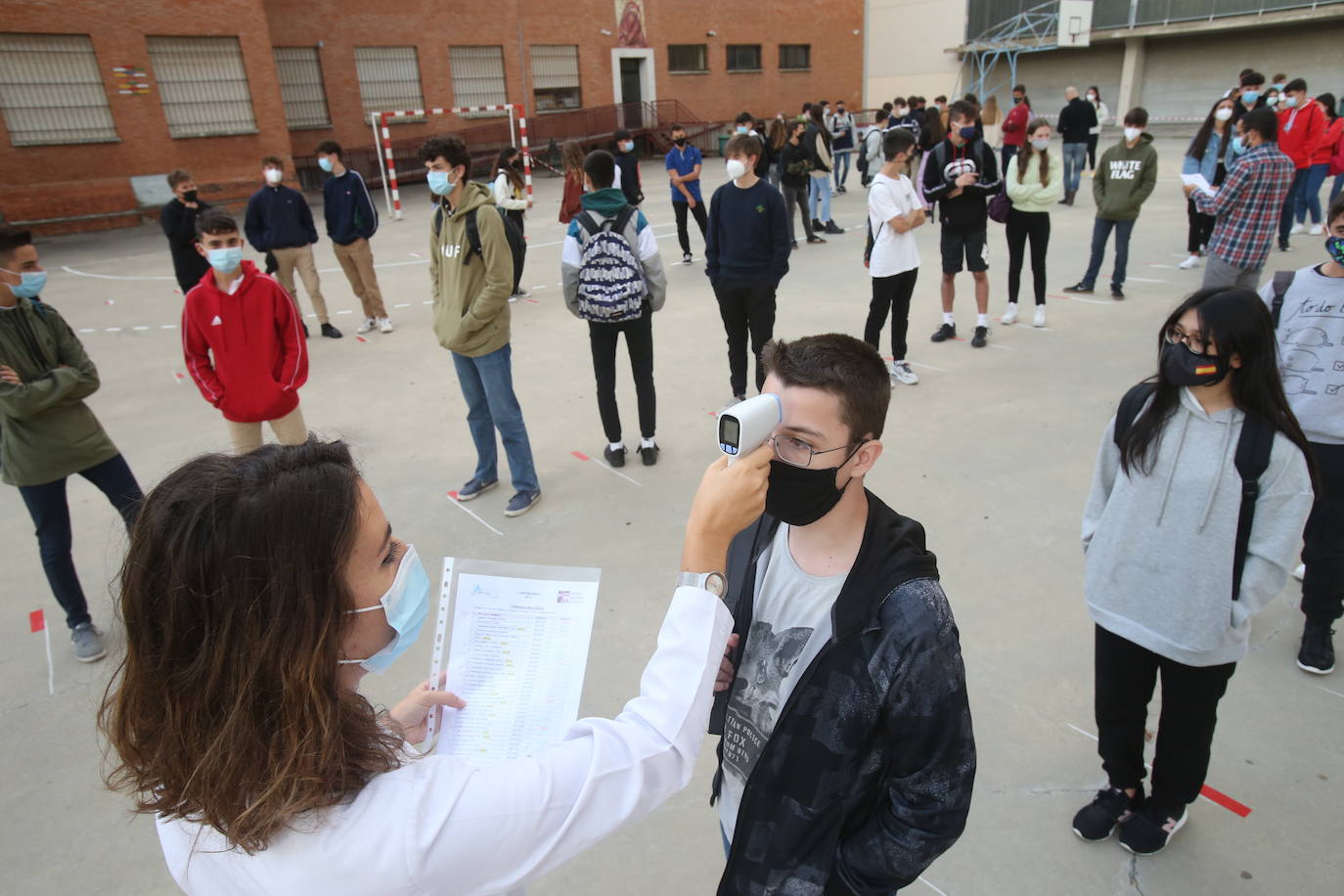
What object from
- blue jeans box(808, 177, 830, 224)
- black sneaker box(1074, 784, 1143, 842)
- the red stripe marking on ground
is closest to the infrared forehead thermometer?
black sneaker box(1074, 784, 1143, 842)

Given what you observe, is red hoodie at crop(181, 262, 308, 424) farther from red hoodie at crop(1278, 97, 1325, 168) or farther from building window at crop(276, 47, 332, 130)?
building window at crop(276, 47, 332, 130)

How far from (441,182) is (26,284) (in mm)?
2014

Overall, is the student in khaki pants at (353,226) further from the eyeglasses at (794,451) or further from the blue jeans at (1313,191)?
the blue jeans at (1313,191)

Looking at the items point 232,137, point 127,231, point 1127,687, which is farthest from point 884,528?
point 232,137

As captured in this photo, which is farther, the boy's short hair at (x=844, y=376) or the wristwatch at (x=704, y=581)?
the boy's short hair at (x=844, y=376)

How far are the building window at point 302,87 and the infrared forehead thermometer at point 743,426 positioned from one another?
23.3 meters

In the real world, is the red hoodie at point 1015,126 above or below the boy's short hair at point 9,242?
above

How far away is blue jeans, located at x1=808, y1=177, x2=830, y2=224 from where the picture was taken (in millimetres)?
11891

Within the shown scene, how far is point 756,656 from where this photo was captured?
5.59 ft

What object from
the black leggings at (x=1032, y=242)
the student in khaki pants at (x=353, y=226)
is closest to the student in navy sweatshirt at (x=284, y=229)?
the student in khaki pants at (x=353, y=226)

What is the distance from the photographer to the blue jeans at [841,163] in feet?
52.3

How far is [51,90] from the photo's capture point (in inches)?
649

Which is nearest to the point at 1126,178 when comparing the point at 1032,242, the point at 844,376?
the point at 1032,242

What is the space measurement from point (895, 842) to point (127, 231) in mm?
20042
